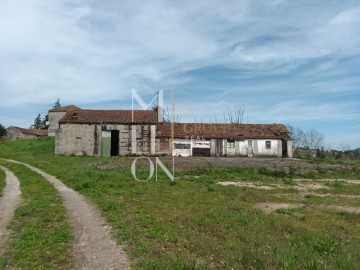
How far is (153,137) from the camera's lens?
41844 millimetres

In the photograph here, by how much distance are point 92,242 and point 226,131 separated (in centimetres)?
3953

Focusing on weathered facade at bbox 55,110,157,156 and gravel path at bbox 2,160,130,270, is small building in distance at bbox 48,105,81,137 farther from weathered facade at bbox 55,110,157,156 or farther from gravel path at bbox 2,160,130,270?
gravel path at bbox 2,160,130,270

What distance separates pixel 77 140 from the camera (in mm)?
40781

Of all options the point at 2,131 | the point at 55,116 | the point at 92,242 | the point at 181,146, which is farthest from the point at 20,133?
the point at 92,242

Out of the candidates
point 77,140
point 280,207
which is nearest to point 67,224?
point 280,207

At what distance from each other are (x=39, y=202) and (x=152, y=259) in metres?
6.92

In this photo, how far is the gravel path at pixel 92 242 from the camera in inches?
251

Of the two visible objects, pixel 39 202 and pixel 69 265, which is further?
pixel 39 202

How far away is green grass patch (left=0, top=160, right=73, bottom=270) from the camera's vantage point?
6412mm

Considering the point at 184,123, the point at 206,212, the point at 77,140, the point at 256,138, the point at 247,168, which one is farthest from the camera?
the point at 184,123

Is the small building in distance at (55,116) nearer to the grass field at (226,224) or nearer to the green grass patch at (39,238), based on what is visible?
the grass field at (226,224)

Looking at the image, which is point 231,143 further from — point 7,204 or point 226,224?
point 226,224

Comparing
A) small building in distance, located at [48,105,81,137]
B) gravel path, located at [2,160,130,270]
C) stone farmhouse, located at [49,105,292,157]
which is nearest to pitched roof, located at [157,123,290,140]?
stone farmhouse, located at [49,105,292,157]

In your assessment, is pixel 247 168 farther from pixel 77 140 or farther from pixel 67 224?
pixel 77 140
